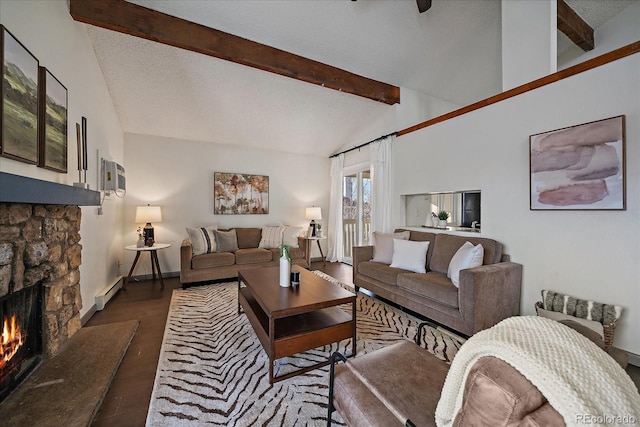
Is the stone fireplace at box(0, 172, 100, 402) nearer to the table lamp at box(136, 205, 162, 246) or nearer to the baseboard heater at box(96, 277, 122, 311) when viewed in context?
→ the baseboard heater at box(96, 277, 122, 311)

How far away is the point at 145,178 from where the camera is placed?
430cm

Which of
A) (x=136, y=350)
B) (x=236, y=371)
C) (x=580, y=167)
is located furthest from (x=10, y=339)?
(x=580, y=167)

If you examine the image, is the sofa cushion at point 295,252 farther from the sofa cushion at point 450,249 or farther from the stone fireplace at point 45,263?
the stone fireplace at point 45,263

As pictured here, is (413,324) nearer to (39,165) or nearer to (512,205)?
(512,205)

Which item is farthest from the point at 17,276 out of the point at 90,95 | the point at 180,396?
the point at 90,95

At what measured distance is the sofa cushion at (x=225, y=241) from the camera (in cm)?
424

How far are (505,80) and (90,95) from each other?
4452 millimetres

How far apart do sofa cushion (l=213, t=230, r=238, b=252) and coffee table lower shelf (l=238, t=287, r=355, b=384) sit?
2.29 meters

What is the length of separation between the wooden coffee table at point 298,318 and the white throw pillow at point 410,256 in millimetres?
1186

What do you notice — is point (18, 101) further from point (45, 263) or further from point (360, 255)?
point (360, 255)

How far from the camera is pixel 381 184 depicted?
434 centimetres

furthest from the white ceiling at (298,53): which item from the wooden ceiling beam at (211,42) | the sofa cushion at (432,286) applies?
the sofa cushion at (432,286)

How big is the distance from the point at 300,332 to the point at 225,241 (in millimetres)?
2896

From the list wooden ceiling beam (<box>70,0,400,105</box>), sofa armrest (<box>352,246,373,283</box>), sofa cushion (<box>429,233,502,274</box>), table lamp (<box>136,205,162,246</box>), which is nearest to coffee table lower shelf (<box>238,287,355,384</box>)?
sofa armrest (<box>352,246,373,283</box>)
